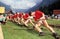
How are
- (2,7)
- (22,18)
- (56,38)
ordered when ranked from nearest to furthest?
(56,38) → (22,18) → (2,7)

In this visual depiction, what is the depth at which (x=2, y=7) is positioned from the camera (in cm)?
2927

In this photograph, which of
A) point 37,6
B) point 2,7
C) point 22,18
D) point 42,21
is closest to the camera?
point 42,21

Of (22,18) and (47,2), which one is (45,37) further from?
(47,2)

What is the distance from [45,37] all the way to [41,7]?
24460mm

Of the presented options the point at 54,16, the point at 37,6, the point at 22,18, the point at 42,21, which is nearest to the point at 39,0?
the point at 37,6

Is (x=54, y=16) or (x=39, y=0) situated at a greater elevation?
(x=39, y=0)

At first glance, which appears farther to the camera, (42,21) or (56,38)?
(42,21)

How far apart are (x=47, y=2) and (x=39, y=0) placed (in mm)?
1603

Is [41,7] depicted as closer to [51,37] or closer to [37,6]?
[37,6]

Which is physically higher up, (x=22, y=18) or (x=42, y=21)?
(x=42, y=21)

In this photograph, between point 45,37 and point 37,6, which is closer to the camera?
point 45,37

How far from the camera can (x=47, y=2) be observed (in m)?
33.4

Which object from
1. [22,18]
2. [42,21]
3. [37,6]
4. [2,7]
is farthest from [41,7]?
[42,21]

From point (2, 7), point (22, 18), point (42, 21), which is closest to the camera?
point (42, 21)
